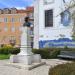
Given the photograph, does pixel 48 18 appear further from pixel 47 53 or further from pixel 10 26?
pixel 10 26

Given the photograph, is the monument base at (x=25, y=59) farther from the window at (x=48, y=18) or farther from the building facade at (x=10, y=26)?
the building facade at (x=10, y=26)

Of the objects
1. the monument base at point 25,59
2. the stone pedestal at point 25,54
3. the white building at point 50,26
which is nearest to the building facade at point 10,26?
the white building at point 50,26

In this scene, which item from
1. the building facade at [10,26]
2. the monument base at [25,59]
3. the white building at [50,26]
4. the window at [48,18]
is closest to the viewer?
the monument base at [25,59]

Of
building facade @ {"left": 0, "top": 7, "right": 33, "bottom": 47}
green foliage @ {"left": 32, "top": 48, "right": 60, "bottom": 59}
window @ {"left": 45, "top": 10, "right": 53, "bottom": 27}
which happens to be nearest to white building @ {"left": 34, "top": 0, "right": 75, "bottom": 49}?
window @ {"left": 45, "top": 10, "right": 53, "bottom": 27}

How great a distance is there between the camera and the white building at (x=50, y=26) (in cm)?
3619

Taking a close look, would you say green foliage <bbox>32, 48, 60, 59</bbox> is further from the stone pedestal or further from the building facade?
the building facade

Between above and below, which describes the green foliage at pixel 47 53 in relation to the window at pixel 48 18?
below

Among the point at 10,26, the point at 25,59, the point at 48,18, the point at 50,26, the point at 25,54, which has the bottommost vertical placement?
the point at 25,59

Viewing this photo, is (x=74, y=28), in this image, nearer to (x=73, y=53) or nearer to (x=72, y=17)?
(x=72, y=17)

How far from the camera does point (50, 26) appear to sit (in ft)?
125

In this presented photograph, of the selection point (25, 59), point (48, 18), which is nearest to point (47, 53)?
point (25, 59)

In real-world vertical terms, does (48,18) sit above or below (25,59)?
above

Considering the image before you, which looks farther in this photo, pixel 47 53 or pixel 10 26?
pixel 10 26

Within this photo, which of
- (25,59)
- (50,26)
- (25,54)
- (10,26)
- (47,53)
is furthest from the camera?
(10,26)
